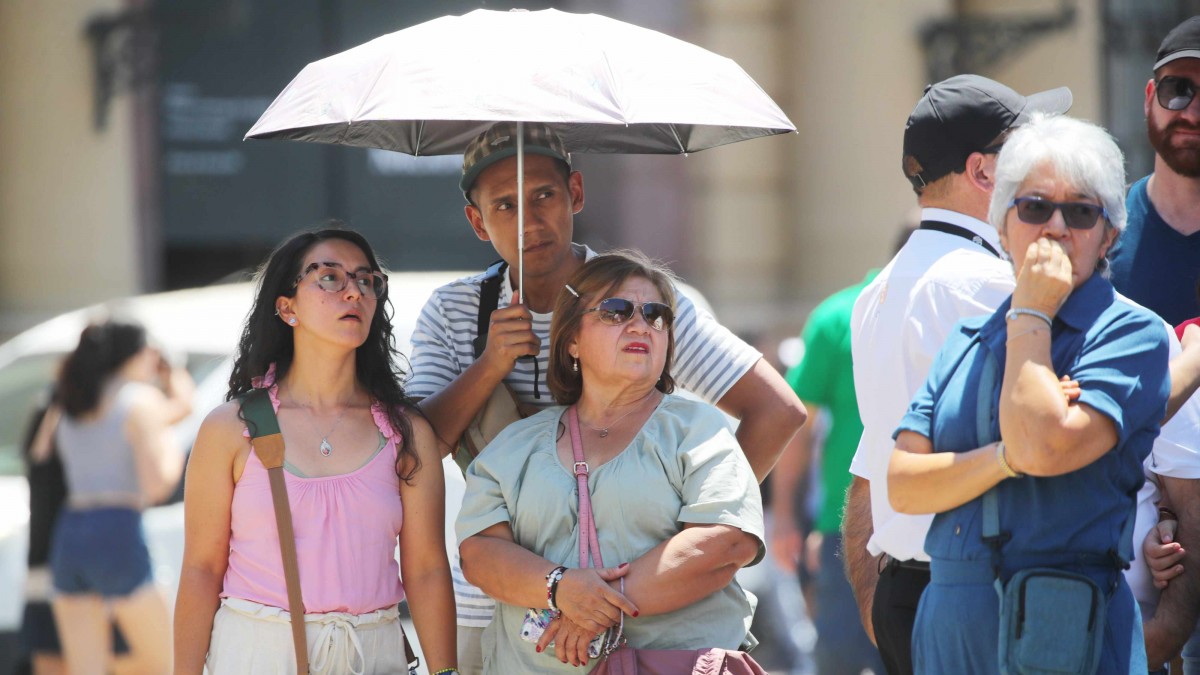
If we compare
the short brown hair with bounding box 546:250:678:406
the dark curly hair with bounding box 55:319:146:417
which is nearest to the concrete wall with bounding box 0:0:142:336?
the dark curly hair with bounding box 55:319:146:417

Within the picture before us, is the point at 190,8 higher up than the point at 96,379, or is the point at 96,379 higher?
Result: the point at 190,8

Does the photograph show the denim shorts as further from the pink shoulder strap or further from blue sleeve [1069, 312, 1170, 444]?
blue sleeve [1069, 312, 1170, 444]

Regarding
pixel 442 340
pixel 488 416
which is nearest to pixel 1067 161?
pixel 488 416

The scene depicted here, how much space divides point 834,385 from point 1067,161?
3.16 meters

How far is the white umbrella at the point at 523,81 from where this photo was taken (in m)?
3.44

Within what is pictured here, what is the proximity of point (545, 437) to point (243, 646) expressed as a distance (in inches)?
33.8

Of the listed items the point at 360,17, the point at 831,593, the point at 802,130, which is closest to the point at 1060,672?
the point at 831,593

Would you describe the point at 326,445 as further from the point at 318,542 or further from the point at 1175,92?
the point at 1175,92

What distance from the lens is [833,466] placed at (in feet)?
20.8

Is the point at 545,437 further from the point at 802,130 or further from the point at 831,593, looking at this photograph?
the point at 802,130

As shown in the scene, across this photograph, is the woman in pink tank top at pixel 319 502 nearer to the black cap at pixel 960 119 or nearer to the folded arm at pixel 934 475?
the folded arm at pixel 934 475

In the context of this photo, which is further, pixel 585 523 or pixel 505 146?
pixel 505 146

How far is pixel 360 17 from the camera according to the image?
35.6ft

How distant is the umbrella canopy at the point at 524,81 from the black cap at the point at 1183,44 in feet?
3.51
